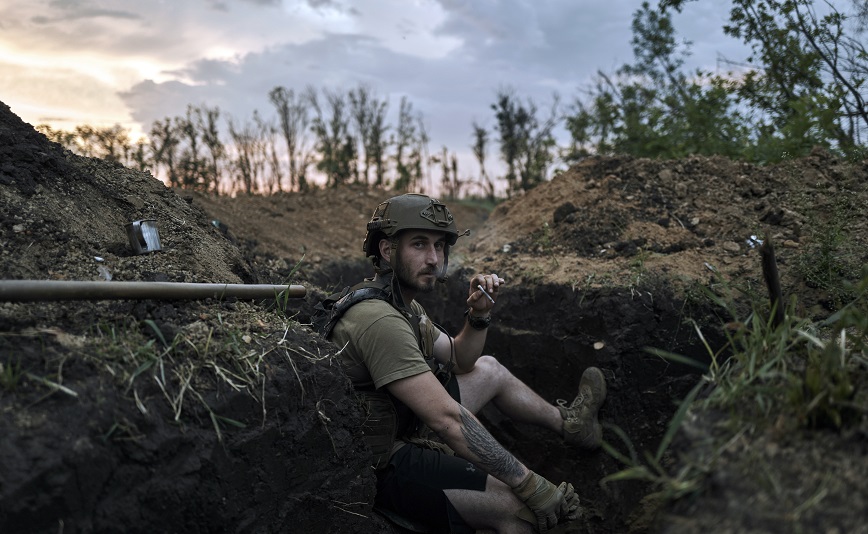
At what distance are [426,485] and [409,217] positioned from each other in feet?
4.61

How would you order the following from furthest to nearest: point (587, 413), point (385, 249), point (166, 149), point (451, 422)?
point (166, 149), point (587, 413), point (385, 249), point (451, 422)

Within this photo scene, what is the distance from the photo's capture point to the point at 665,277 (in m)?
4.97

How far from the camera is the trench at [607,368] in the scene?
4.52 meters

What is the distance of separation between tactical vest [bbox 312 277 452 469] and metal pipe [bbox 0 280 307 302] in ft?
1.02

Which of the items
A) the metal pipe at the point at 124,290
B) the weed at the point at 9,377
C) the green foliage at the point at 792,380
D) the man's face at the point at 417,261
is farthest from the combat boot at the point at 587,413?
the weed at the point at 9,377

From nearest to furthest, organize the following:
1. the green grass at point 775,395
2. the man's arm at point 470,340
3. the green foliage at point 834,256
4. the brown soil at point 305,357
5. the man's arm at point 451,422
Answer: the green grass at point 775,395 < the brown soil at point 305,357 < the man's arm at point 451,422 < the man's arm at point 470,340 < the green foliage at point 834,256

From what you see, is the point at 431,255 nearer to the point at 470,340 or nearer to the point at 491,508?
the point at 470,340

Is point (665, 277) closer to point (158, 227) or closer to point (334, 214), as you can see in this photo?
point (158, 227)

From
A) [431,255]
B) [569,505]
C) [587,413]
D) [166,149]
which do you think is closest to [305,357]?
[431,255]

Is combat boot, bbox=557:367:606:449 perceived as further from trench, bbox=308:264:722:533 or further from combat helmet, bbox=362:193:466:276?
combat helmet, bbox=362:193:466:276

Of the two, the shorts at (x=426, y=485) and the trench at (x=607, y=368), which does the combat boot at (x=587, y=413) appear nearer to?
the trench at (x=607, y=368)

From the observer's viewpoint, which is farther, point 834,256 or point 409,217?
point 834,256

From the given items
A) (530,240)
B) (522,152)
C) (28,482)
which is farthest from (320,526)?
(522,152)

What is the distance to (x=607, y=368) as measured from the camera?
4.75 m
